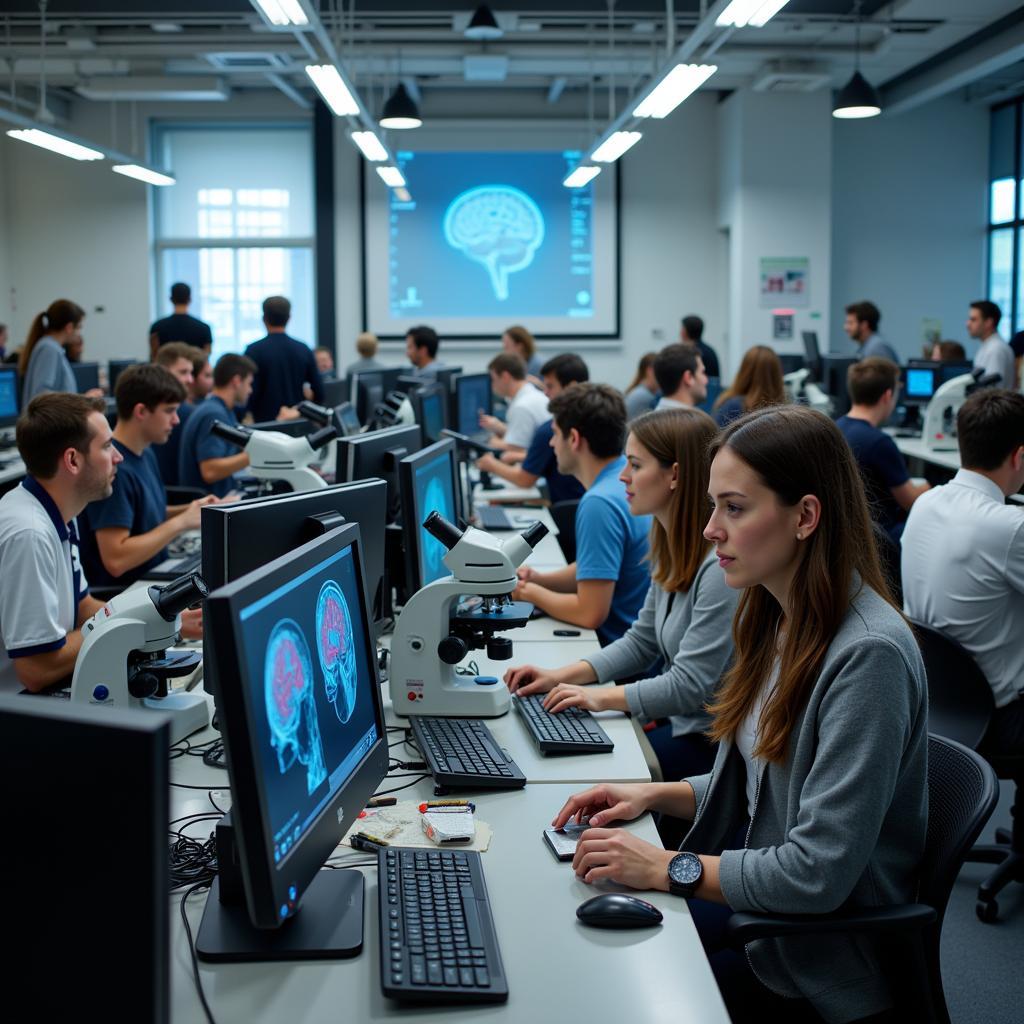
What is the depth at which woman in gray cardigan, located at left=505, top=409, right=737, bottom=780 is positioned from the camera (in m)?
2.36

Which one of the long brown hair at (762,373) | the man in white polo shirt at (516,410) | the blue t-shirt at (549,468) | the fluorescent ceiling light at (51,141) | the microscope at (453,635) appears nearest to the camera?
the microscope at (453,635)

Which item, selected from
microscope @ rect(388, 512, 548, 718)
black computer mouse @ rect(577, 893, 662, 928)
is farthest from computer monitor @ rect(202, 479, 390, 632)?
black computer mouse @ rect(577, 893, 662, 928)

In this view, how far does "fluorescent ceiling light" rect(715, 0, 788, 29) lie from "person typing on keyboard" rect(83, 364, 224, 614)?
2599 mm

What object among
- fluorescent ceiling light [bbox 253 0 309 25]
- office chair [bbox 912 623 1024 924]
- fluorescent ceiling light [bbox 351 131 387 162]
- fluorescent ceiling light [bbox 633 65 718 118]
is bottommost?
office chair [bbox 912 623 1024 924]

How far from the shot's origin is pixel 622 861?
1620mm

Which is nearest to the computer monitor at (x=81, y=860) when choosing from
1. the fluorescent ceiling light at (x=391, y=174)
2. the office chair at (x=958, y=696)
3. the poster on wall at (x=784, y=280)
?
the office chair at (x=958, y=696)

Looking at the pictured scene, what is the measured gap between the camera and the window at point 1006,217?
1111cm

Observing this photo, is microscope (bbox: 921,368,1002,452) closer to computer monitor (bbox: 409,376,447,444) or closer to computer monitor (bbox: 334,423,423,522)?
computer monitor (bbox: 409,376,447,444)

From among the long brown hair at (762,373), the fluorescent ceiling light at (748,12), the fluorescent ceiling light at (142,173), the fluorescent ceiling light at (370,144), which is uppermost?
the fluorescent ceiling light at (142,173)

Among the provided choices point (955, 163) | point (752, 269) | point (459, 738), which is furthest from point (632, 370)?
point (459, 738)

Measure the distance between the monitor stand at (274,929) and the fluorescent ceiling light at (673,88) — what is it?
4821 millimetres

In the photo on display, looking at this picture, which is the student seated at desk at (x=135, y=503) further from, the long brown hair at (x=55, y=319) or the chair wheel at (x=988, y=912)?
the long brown hair at (x=55, y=319)

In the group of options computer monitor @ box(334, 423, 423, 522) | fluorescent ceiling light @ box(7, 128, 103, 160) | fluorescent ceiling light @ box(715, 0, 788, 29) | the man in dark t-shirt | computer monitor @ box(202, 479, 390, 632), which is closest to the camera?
computer monitor @ box(202, 479, 390, 632)

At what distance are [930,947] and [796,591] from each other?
52 cm
